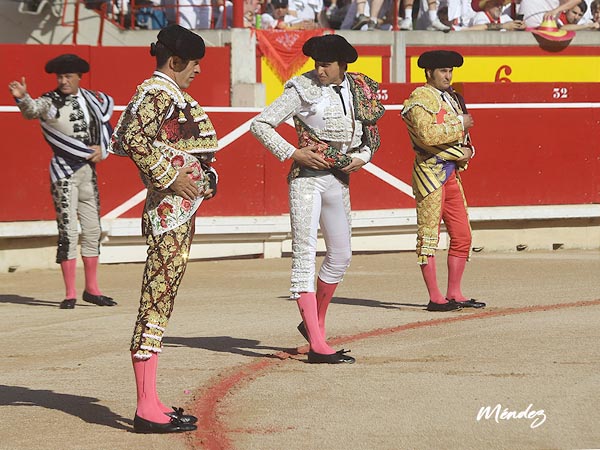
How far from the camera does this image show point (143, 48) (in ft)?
41.6

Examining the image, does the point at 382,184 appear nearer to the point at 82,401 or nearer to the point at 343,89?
the point at 343,89

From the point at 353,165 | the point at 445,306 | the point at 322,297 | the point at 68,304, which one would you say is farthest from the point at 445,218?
the point at 68,304

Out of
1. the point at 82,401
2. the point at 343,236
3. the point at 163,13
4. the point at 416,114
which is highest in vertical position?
the point at 163,13

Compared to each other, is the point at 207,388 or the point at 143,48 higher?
the point at 143,48

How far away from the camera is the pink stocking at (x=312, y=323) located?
6.68 metres

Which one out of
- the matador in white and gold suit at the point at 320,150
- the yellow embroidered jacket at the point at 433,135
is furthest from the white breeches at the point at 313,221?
the yellow embroidered jacket at the point at 433,135

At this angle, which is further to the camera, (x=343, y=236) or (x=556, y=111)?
(x=556, y=111)

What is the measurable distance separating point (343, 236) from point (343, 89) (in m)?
0.71

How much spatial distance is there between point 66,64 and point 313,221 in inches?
107

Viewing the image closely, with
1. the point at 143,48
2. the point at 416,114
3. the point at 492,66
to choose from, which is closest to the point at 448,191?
A: the point at 416,114

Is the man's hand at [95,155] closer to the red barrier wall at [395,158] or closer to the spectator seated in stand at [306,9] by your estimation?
the red barrier wall at [395,158]

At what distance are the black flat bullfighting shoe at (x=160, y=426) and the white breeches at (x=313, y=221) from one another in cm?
159

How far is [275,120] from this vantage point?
6.62 m

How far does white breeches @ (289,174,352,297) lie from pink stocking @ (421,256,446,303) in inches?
71.3
